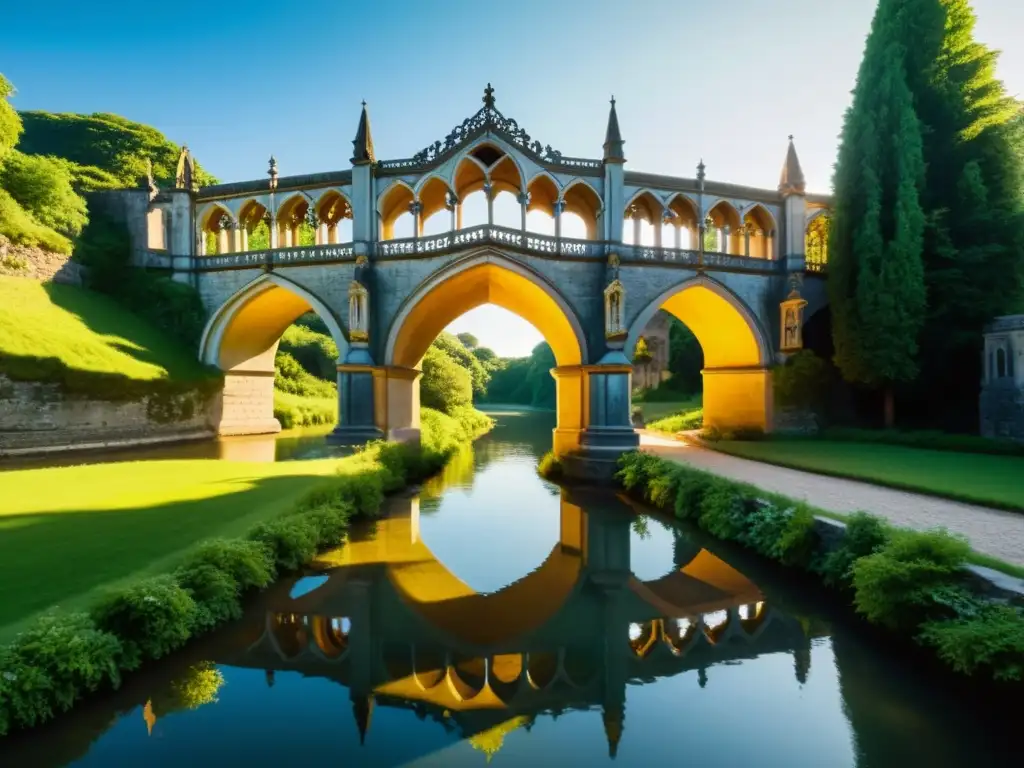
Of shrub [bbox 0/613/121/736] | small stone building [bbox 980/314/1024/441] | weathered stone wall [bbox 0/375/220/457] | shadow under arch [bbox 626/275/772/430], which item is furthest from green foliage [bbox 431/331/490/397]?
shrub [bbox 0/613/121/736]

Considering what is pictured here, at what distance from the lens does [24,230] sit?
66.6 ft

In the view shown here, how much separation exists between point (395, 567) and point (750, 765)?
6202 mm

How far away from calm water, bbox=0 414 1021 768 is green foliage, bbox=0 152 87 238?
76.6 ft

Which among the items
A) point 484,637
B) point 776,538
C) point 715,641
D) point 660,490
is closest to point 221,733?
point 484,637

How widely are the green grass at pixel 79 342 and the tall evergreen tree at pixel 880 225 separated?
26004 mm

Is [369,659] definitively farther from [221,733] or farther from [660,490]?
[660,490]

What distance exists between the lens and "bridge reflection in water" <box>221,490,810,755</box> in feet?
17.9

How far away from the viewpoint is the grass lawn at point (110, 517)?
5637mm

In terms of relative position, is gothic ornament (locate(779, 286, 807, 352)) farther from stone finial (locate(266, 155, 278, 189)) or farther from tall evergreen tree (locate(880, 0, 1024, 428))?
stone finial (locate(266, 155, 278, 189))

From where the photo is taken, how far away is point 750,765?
172 inches

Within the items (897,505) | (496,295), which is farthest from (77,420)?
(897,505)

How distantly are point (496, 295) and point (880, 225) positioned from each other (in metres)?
14.8

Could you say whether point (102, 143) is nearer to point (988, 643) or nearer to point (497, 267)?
point (497, 267)

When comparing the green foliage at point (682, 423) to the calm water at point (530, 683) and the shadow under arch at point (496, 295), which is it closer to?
the shadow under arch at point (496, 295)
